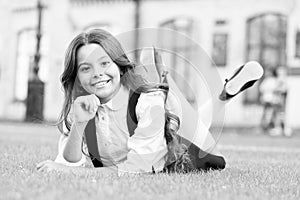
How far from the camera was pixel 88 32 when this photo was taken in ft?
10.9

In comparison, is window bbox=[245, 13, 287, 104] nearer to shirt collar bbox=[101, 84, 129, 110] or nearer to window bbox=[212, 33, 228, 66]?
window bbox=[212, 33, 228, 66]

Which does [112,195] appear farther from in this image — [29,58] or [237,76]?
[29,58]

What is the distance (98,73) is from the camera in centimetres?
316

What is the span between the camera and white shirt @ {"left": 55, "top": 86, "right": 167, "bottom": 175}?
9.97 feet

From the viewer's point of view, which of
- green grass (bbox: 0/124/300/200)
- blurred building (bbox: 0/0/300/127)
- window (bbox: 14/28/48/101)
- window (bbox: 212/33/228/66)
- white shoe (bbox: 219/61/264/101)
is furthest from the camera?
window (bbox: 14/28/48/101)

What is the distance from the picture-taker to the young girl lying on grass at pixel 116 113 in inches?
121

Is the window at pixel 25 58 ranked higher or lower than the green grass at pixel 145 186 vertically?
higher

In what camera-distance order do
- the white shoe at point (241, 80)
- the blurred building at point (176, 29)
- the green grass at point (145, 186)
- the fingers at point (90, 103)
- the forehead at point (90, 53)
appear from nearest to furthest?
the green grass at point (145, 186)
the fingers at point (90, 103)
the forehead at point (90, 53)
the white shoe at point (241, 80)
the blurred building at point (176, 29)

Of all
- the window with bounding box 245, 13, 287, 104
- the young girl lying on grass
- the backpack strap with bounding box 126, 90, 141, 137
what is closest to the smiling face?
the young girl lying on grass

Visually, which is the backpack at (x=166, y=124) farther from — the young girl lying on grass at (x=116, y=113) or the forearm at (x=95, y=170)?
the forearm at (x=95, y=170)

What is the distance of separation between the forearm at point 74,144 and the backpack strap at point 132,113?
0.26m

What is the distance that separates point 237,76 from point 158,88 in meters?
0.49

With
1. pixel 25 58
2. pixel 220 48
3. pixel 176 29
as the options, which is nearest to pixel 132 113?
pixel 220 48

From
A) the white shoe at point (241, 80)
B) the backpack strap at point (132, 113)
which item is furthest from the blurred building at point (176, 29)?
the backpack strap at point (132, 113)
